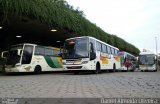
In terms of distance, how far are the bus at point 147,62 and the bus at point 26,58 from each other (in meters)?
16.0

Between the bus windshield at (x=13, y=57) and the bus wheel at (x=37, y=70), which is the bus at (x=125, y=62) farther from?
the bus windshield at (x=13, y=57)

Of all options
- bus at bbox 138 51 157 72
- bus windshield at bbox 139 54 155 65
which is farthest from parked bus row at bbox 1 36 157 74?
bus windshield at bbox 139 54 155 65

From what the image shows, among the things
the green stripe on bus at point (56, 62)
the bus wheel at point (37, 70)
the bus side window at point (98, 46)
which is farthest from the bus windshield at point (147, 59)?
the bus wheel at point (37, 70)

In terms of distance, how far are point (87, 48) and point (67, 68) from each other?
85.4 inches

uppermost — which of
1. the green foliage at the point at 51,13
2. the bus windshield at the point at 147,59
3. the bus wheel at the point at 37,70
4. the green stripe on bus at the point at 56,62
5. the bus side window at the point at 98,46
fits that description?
the green foliage at the point at 51,13

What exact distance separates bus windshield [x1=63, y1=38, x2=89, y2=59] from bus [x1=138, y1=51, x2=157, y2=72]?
59.1ft

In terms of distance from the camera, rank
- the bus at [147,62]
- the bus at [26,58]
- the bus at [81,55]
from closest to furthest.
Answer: the bus at [81,55] → the bus at [26,58] → the bus at [147,62]

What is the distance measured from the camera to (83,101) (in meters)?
7.13

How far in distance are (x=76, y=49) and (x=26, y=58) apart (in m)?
4.25

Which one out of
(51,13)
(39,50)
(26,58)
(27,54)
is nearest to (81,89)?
(51,13)

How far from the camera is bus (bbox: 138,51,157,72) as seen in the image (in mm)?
38219

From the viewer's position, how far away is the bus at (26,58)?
23.1 metres

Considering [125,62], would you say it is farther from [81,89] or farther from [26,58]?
[81,89]

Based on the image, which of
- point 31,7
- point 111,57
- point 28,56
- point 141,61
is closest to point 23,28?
point 28,56
